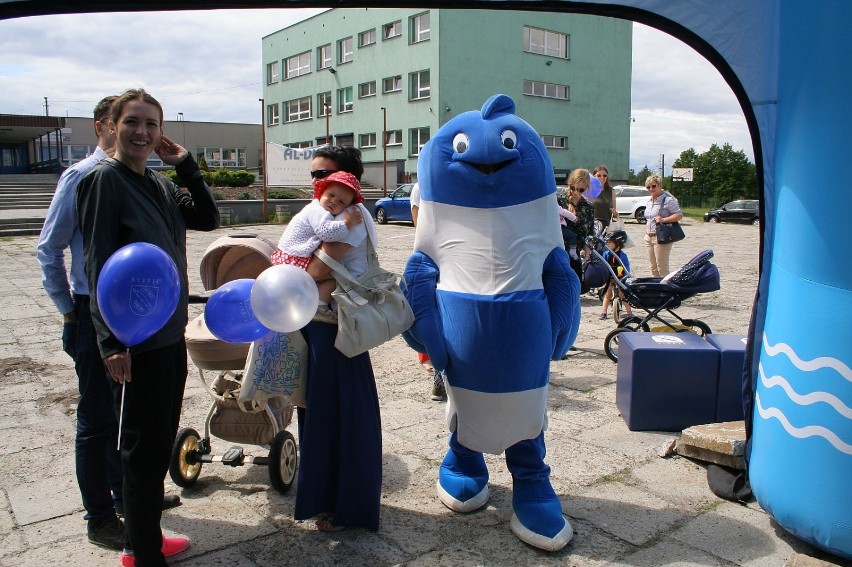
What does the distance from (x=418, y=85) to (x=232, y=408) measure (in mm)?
35317

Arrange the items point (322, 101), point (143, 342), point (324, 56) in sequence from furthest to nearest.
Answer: point (322, 101) → point (324, 56) → point (143, 342)

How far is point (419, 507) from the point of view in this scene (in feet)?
12.4

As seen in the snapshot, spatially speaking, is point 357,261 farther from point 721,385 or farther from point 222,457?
point 721,385

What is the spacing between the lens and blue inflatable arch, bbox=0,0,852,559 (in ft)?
9.72

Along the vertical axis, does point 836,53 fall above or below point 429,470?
above

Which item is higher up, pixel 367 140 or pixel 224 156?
pixel 367 140

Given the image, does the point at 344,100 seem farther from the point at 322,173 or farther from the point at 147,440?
the point at 147,440

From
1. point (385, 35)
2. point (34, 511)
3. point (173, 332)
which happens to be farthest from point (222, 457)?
point (385, 35)

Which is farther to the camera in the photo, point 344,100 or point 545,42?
point 344,100

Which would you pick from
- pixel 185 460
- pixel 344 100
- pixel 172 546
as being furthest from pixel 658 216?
pixel 344 100

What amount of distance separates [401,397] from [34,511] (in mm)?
2720

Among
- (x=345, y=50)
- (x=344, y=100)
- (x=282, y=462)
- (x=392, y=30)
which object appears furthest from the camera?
(x=344, y=100)

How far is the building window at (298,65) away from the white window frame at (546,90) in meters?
15.3

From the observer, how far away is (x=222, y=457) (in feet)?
12.9
